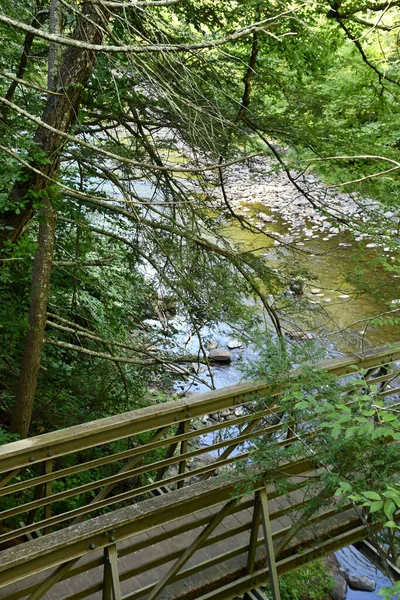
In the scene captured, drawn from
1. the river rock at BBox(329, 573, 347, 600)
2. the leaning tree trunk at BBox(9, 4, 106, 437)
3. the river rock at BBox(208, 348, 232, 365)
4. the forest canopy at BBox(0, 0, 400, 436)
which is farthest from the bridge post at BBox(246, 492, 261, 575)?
the river rock at BBox(208, 348, 232, 365)

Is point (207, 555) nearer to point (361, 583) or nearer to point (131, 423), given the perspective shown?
point (131, 423)

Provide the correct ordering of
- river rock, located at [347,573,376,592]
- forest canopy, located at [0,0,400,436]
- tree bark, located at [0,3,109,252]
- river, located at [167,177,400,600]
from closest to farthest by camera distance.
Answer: tree bark, located at [0,3,109,252] < forest canopy, located at [0,0,400,436] < river rock, located at [347,573,376,592] < river, located at [167,177,400,600]

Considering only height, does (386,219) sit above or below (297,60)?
below

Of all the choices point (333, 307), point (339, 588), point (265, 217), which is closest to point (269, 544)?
point (339, 588)

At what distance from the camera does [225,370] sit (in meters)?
10.0

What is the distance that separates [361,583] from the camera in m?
6.04

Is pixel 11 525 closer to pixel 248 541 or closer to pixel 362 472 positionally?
pixel 248 541

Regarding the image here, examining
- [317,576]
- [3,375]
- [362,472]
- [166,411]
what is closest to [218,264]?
[166,411]

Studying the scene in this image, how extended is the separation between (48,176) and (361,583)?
5.33 m

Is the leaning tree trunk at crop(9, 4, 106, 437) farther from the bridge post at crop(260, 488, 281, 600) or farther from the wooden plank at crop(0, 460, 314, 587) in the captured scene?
the bridge post at crop(260, 488, 281, 600)

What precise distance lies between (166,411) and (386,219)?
126 inches

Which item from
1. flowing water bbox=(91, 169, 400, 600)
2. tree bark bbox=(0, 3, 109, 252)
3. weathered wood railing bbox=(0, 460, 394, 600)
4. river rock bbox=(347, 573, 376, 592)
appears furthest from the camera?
flowing water bbox=(91, 169, 400, 600)

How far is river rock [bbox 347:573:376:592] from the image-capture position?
5996mm

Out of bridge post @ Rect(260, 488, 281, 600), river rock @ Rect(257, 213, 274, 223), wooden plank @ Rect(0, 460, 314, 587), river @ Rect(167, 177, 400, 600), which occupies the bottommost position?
bridge post @ Rect(260, 488, 281, 600)
